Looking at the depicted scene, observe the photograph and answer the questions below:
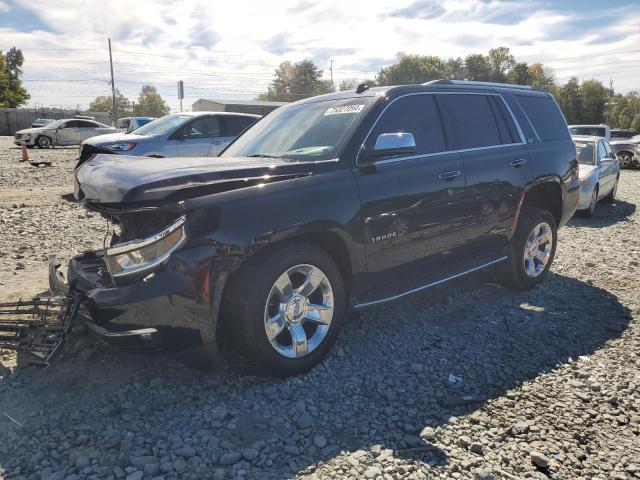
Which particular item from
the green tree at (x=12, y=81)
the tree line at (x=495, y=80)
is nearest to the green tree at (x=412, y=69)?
the tree line at (x=495, y=80)

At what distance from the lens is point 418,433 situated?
290cm

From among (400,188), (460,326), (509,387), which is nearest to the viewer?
(509,387)

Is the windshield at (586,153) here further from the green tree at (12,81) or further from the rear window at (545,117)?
the green tree at (12,81)

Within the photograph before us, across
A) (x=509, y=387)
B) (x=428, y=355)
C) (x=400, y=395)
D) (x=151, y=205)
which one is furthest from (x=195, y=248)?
(x=509, y=387)

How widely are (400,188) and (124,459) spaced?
249 centimetres

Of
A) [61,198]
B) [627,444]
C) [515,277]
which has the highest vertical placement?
[61,198]

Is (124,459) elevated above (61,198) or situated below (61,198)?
Result: below

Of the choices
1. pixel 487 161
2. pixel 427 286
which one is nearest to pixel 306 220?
pixel 427 286

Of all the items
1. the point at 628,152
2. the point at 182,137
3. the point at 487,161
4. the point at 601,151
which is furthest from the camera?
the point at 628,152

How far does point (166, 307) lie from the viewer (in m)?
2.92

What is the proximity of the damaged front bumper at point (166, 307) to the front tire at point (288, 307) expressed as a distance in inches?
7.8

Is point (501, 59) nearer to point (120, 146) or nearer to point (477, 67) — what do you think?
point (477, 67)

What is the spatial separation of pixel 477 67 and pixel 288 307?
107282mm

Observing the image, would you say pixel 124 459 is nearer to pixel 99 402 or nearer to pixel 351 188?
pixel 99 402
